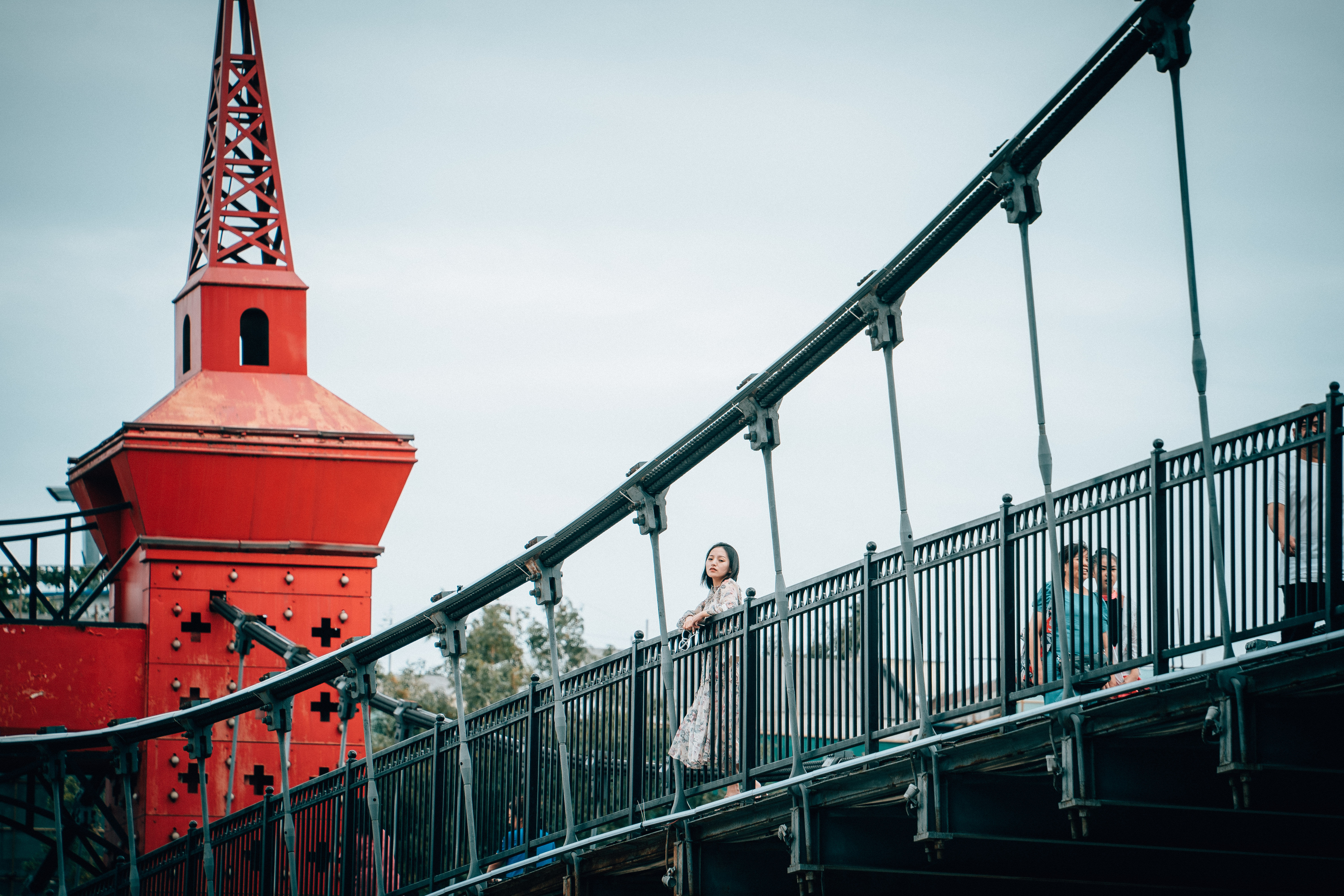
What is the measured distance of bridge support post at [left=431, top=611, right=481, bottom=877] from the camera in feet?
46.0

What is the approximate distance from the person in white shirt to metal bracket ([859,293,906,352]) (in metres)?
2.49

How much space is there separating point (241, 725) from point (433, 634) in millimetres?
6174

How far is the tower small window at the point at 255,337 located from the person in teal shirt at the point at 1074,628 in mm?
14206

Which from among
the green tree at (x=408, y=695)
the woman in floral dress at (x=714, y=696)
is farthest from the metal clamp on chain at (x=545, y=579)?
the green tree at (x=408, y=695)

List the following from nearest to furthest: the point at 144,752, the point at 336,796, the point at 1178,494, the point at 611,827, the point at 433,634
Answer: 1. the point at 1178,494
2. the point at 611,827
3. the point at 433,634
4. the point at 336,796
5. the point at 144,752

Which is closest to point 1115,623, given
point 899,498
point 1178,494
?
point 1178,494

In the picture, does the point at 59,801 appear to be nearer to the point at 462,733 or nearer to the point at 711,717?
the point at 462,733

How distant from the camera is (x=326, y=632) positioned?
20609 millimetres

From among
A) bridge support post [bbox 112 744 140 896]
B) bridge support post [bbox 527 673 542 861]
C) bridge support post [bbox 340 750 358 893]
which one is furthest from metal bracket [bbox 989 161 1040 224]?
bridge support post [bbox 112 744 140 896]

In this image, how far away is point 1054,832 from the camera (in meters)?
10.9

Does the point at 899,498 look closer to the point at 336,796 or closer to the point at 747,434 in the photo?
the point at 747,434

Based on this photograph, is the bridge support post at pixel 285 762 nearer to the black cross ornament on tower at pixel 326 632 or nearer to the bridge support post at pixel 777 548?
the black cross ornament on tower at pixel 326 632

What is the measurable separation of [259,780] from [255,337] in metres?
5.43

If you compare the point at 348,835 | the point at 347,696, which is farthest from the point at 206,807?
the point at 347,696
